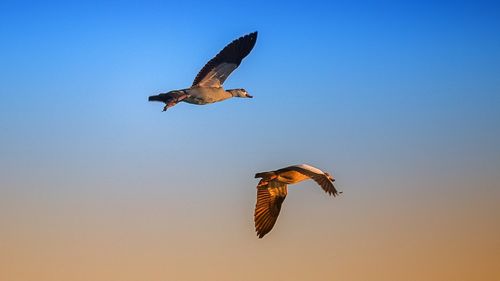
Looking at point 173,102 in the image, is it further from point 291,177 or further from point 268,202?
point 268,202

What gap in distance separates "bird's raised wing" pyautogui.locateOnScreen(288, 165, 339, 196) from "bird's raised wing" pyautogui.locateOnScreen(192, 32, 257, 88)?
5.61m

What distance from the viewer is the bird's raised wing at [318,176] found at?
1852cm

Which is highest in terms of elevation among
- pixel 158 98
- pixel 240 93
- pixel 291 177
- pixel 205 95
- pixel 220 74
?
pixel 220 74

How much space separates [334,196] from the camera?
58.7ft

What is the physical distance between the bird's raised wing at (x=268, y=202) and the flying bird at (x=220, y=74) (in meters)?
3.33

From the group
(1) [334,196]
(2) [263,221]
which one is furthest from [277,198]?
(1) [334,196]

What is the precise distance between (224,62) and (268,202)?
208 inches

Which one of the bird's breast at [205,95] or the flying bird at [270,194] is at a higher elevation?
the bird's breast at [205,95]

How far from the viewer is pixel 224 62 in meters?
26.1

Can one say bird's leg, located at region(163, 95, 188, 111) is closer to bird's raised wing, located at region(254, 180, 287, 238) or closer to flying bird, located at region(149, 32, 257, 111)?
flying bird, located at region(149, 32, 257, 111)

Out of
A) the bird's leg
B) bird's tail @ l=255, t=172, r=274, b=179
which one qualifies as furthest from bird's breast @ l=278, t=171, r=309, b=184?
the bird's leg

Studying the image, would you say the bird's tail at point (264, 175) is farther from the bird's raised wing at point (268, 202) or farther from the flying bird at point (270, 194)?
the bird's raised wing at point (268, 202)

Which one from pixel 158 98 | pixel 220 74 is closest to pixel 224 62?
pixel 220 74

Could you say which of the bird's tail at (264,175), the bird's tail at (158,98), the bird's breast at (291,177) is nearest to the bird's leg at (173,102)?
the bird's tail at (158,98)
